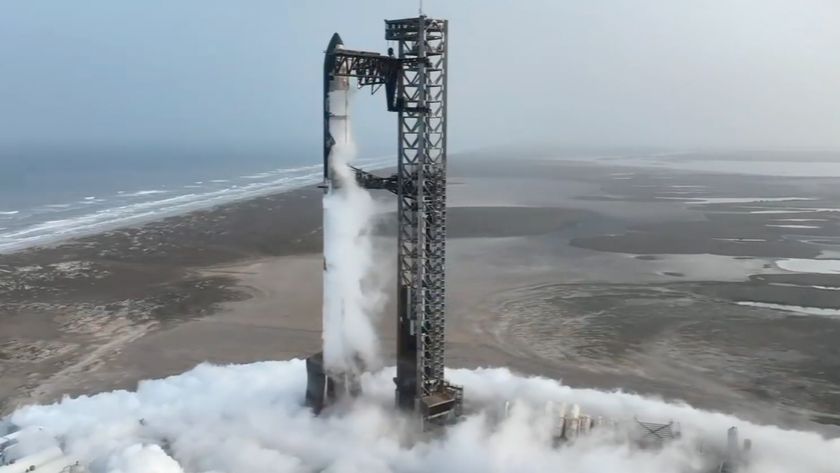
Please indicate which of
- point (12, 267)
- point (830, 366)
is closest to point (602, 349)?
point (830, 366)

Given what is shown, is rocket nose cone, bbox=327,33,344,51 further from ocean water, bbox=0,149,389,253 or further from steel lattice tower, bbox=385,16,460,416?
ocean water, bbox=0,149,389,253

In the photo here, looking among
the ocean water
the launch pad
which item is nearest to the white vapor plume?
the launch pad

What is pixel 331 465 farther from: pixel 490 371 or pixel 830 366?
pixel 830 366

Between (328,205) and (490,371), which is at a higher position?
(328,205)

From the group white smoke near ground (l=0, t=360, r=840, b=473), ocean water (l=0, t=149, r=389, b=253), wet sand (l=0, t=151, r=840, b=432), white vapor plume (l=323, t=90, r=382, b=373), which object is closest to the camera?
white smoke near ground (l=0, t=360, r=840, b=473)

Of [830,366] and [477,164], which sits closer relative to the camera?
[830,366]

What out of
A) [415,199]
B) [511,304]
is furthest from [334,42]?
[511,304]
